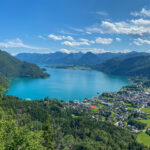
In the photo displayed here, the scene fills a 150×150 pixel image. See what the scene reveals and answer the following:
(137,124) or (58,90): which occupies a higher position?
(58,90)

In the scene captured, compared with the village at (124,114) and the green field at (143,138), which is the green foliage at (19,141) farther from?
the village at (124,114)

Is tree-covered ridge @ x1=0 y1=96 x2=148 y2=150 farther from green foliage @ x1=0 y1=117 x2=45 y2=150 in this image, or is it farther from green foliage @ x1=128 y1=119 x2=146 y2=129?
green foliage @ x1=0 y1=117 x2=45 y2=150

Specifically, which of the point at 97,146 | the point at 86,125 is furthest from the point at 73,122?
the point at 97,146

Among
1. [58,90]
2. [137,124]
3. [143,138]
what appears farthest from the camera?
[58,90]

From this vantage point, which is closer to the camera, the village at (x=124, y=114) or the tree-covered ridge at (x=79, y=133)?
the tree-covered ridge at (x=79, y=133)

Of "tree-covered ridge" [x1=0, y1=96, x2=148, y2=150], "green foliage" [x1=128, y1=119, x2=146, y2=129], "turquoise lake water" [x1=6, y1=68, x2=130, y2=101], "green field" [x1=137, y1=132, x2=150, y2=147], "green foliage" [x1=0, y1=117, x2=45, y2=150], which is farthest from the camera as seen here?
"turquoise lake water" [x1=6, y1=68, x2=130, y2=101]

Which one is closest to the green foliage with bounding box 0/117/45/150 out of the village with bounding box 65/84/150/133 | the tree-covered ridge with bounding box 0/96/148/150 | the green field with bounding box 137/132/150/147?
the tree-covered ridge with bounding box 0/96/148/150

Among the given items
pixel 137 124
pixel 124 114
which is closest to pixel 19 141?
pixel 137 124

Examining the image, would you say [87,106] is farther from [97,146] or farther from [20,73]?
[20,73]

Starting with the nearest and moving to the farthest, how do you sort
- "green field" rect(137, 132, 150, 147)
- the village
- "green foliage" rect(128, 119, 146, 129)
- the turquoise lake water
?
"green field" rect(137, 132, 150, 147) < "green foliage" rect(128, 119, 146, 129) < the village < the turquoise lake water

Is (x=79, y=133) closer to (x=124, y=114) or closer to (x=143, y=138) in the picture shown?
(x=143, y=138)

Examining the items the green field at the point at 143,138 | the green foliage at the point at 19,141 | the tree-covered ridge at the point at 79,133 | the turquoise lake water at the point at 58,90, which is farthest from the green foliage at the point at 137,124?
the green foliage at the point at 19,141
